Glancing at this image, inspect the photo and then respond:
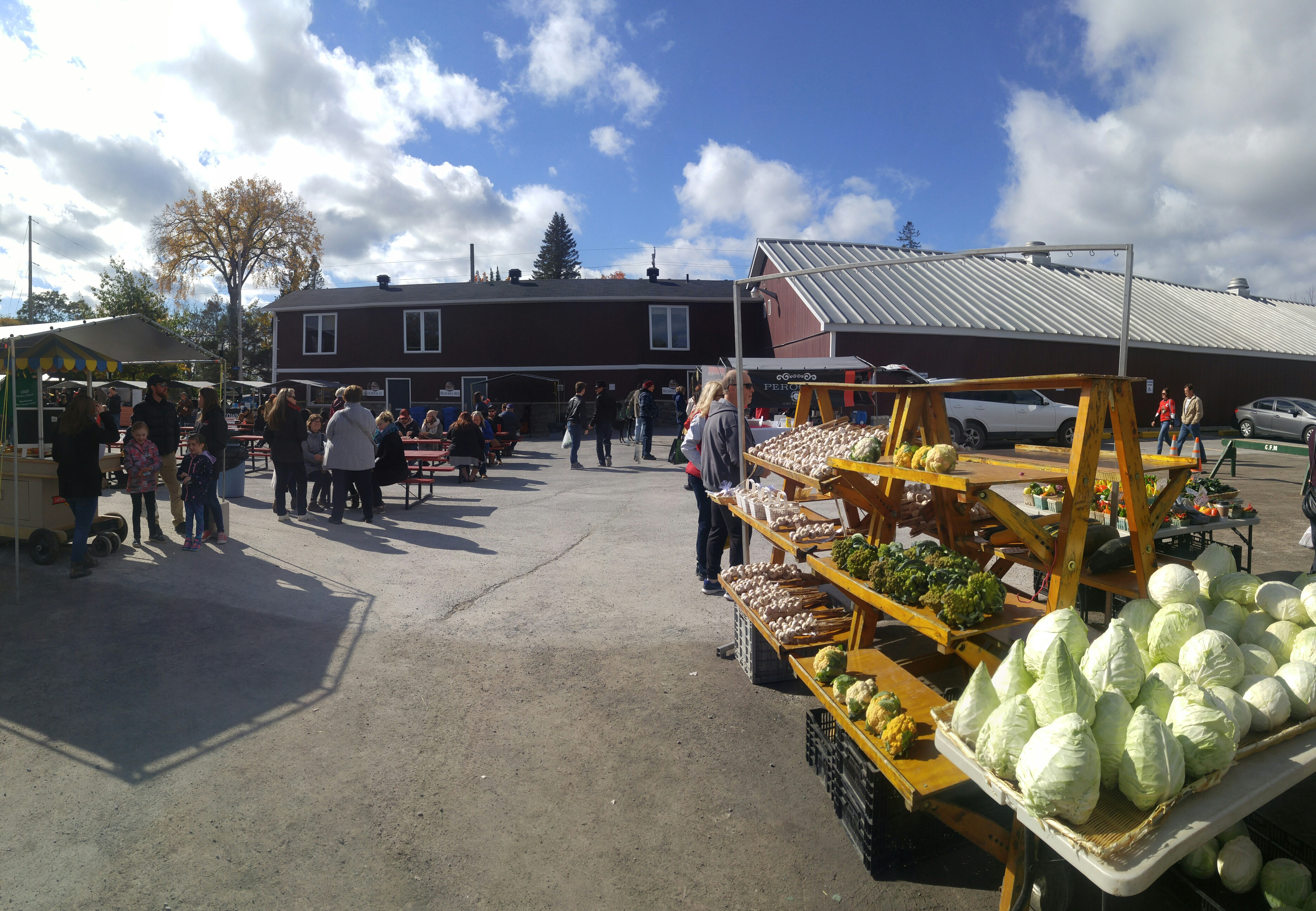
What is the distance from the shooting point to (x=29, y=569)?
7.39 metres

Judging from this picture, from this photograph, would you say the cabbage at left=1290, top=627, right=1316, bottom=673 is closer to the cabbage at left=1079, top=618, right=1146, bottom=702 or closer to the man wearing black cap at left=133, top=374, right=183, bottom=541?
the cabbage at left=1079, top=618, right=1146, bottom=702

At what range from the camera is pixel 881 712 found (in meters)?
3.35

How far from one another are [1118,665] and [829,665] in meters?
1.73

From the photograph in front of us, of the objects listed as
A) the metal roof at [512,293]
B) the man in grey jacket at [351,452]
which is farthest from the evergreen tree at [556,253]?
the man in grey jacket at [351,452]

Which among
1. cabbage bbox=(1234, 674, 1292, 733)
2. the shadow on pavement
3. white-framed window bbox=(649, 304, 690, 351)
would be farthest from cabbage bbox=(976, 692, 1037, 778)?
white-framed window bbox=(649, 304, 690, 351)

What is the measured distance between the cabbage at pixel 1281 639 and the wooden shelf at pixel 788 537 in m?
2.39

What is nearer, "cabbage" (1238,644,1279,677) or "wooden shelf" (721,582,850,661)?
"cabbage" (1238,644,1279,677)

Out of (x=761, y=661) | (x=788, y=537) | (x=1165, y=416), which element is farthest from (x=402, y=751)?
(x=1165, y=416)

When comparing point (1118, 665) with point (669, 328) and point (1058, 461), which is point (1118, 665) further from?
point (669, 328)

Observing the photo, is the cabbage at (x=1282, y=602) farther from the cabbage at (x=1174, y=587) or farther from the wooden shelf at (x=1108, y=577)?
the wooden shelf at (x=1108, y=577)

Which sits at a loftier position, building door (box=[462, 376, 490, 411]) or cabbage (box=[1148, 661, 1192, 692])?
building door (box=[462, 376, 490, 411])

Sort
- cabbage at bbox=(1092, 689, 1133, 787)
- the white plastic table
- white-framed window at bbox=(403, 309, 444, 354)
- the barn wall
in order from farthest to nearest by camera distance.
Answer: white-framed window at bbox=(403, 309, 444, 354), the barn wall, cabbage at bbox=(1092, 689, 1133, 787), the white plastic table

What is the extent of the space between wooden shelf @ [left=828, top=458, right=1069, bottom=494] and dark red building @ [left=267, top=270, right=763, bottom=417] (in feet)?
84.5

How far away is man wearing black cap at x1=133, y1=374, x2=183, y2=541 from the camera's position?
29.3 feet
